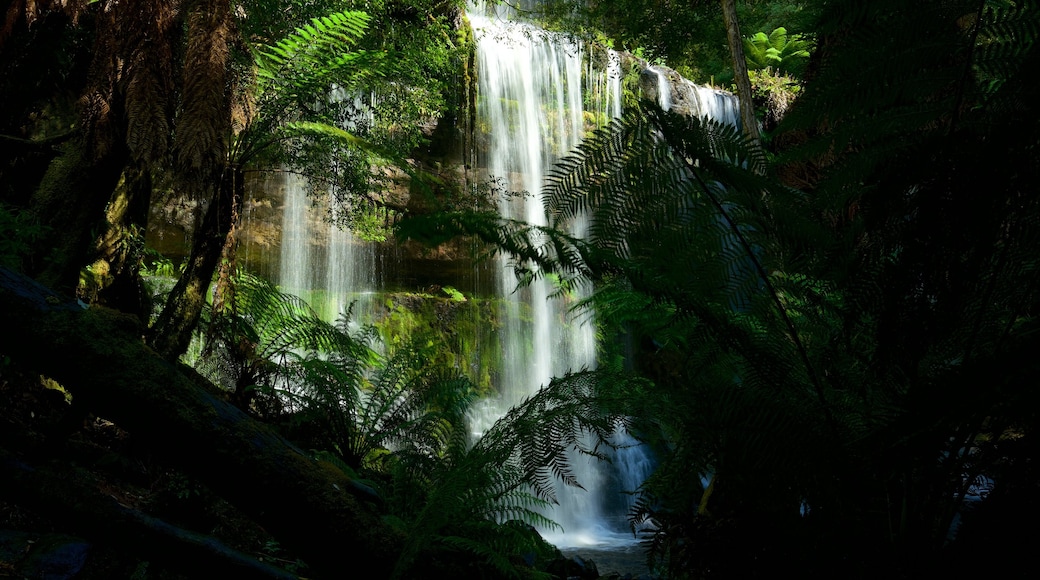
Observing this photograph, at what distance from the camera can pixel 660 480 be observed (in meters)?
1.80

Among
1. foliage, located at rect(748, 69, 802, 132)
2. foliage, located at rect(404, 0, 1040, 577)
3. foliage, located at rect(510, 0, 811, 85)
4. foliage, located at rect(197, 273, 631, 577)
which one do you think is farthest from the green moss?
foliage, located at rect(404, 0, 1040, 577)

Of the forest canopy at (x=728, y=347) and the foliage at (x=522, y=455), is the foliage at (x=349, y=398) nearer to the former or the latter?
the foliage at (x=522, y=455)

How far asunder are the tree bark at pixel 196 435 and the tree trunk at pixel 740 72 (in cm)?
393

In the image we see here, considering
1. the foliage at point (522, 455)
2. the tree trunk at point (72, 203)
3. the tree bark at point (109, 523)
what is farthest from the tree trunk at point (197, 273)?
the foliage at point (522, 455)

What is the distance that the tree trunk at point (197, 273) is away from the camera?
11.2 feet

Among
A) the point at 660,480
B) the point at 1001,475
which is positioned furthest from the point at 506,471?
the point at 1001,475

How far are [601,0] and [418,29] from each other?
2.23 meters

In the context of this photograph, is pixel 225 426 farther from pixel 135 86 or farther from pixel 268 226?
pixel 268 226

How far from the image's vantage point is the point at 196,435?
5.17 feet

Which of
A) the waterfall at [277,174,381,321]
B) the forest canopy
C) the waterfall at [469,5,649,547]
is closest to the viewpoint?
the forest canopy

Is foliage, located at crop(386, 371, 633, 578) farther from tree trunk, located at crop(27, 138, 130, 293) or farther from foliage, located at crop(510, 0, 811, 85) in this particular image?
foliage, located at crop(510, 0, 811, 85)

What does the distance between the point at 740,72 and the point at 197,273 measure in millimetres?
3950

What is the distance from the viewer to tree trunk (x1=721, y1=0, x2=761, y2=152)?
15.8 feet

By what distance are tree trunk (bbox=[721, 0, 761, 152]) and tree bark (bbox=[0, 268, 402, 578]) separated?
3.93 m
